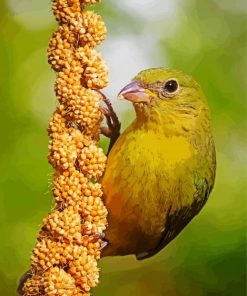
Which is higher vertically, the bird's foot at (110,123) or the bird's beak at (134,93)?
the bird's beak at (134,93)


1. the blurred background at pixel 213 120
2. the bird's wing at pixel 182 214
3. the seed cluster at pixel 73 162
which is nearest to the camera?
the seed cluster at pixel 73 162

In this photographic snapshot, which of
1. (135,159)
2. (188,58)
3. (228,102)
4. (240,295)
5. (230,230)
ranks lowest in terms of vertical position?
(240,295)

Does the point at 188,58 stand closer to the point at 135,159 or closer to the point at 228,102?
the point at 228,102

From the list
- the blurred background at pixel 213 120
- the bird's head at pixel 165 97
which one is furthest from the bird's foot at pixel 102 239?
the blurred background at pixel 213 120

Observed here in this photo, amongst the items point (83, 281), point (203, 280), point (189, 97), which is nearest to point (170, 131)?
point (189, 97)

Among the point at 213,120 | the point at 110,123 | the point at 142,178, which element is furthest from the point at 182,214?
the point at 213,120

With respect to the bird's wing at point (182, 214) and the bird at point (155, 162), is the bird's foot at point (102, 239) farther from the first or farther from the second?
the bird's wing at point (182, 214)

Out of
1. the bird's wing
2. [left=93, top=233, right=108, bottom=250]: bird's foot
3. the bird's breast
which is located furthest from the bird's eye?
[left=93, top=233, right=108, bottom=250]: bird's foot

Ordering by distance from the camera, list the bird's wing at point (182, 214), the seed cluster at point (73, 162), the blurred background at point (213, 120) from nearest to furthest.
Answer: the seed cluster at point (73, 162) → the bird's wing at point (182, 214) → the blurred background at point (213, 120)
